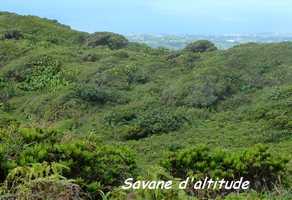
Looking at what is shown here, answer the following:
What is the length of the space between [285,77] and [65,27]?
64.2 ft

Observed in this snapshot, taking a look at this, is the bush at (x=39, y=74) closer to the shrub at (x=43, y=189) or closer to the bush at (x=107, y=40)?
the bush at (x=107, y=40)

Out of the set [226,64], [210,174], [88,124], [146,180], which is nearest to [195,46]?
[226,64]

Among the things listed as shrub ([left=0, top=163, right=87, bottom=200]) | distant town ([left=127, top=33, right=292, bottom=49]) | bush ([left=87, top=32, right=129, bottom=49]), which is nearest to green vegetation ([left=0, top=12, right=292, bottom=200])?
shrub ([left=0, top=163, right=87, bottom=200])

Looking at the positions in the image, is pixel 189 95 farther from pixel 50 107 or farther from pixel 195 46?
pixel 195 46

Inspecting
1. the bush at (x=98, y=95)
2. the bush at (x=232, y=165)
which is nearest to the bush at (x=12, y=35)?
the bush at (x=98, y=95)

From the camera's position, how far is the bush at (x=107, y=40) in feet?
104

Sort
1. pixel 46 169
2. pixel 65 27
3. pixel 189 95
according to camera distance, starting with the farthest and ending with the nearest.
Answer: pixel 65 27 < pixel 189 95 < pixel 46 169

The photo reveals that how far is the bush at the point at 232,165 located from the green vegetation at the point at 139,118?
0.06ft

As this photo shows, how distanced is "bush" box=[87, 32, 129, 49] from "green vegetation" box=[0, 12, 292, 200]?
351 millimetres

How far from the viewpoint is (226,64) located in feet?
71.8

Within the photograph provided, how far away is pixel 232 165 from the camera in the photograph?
9.61 m

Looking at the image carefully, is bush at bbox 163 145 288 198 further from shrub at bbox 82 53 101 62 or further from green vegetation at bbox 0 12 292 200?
shrub at bbox 82 53 101 62

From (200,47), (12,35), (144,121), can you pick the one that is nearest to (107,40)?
(12,35)

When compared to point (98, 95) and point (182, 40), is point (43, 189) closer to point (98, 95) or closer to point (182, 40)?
point (98, 95)
